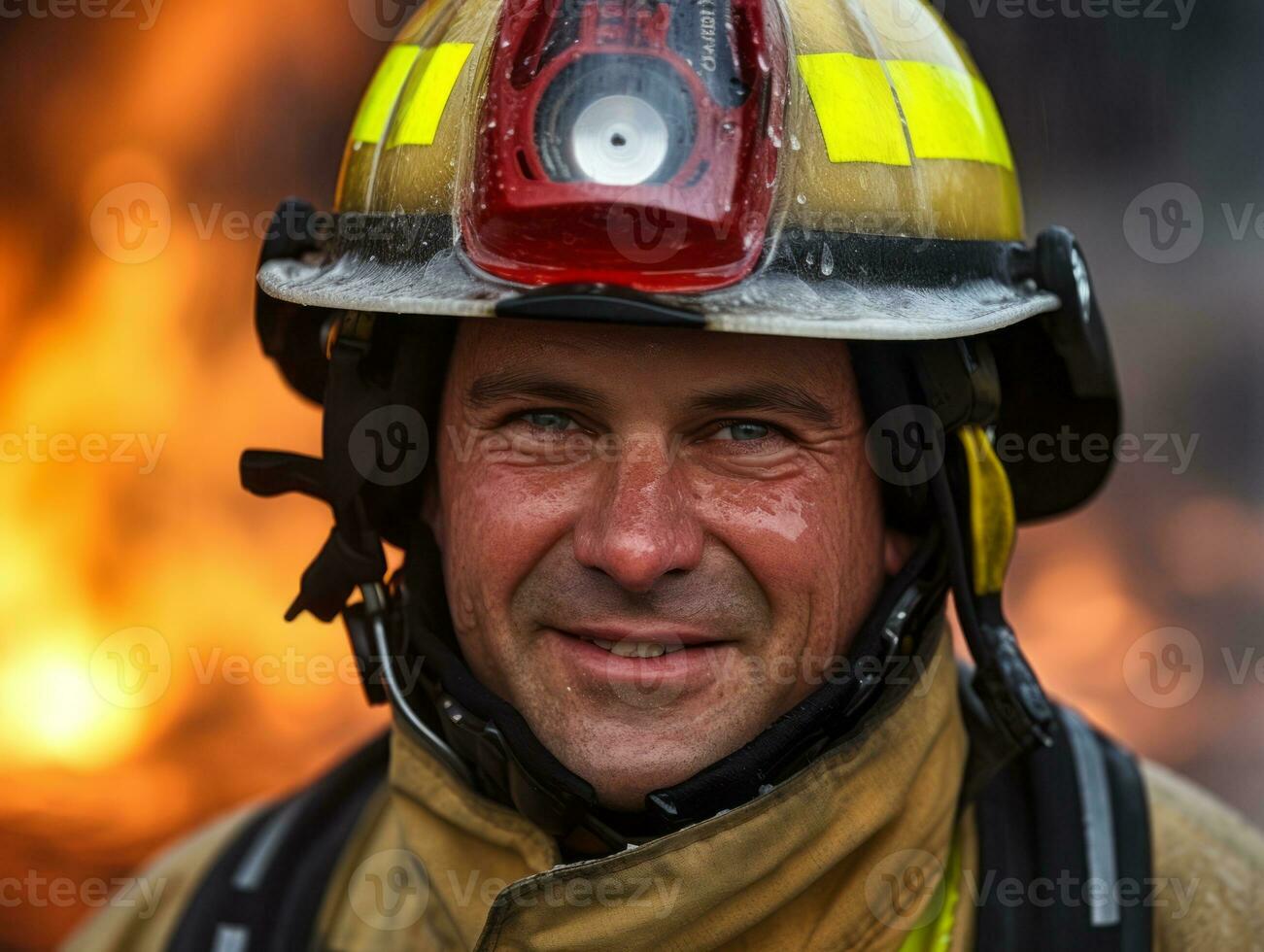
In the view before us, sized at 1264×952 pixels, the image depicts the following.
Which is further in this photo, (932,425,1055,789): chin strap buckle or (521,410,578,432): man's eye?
(932,425,1055,789): chin strap buckle

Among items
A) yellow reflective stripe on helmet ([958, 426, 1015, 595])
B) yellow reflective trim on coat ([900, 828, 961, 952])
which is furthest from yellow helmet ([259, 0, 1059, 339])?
yellow reflective trim on coat ([900, 828, 961, 952])

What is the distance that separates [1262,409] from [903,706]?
12.8ft

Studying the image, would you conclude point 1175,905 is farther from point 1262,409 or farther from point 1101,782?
point 1262,409

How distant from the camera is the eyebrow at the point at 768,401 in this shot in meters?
2.10

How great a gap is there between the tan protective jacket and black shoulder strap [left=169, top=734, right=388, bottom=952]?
0.07m

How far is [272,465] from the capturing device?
2.60 meters

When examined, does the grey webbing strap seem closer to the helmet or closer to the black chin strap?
the helmet

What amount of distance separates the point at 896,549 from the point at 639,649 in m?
0.53

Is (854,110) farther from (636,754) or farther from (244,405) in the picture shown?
(244,405)

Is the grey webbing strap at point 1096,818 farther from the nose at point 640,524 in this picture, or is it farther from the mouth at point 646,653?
the nose at point 640,524

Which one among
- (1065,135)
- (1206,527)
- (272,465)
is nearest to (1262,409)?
(1206,527)

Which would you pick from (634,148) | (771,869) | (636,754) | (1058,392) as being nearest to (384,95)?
(634,148)

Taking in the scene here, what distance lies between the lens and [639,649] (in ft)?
7.04

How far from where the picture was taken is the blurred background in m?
5.16
